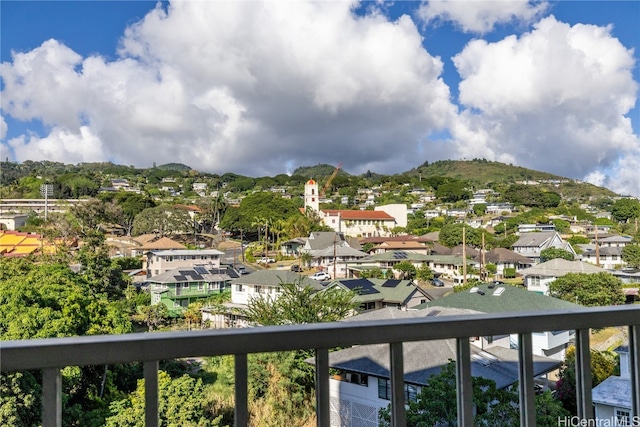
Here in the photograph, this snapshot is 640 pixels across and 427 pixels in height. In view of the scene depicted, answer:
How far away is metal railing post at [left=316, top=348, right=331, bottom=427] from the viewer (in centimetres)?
68

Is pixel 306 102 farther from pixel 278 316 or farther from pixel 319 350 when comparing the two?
pixel 319 350

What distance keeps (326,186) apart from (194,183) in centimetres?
1592

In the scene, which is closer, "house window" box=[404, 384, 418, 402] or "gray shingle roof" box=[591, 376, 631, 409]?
"house window" box=[404, 384, 418, 402]

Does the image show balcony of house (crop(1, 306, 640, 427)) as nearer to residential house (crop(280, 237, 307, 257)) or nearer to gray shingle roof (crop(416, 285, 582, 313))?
gray shingle roof (crop(416, 285, 582, 313))

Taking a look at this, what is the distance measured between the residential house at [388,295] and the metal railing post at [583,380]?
1002 cm

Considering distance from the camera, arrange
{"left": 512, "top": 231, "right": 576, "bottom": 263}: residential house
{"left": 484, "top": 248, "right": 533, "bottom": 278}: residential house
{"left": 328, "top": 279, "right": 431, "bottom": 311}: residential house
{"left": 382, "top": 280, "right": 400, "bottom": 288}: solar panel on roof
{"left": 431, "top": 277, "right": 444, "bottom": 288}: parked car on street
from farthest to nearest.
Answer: {"left": 484, "top": 248, "right": 533, "bottom": 278}: residential house, {"left": 431, "top": 277, "right": 444, "bottom": 288}: parked car on street, {"left": 512, "top": 231, "right": 576, "bottom": 263}: residential house, {"left": 382, "top": 280, "right": 400, "bottom": 288}: solar panel on roof, {"left": 328, "top": 279, "right": 431, "bottom": 311}: residential house

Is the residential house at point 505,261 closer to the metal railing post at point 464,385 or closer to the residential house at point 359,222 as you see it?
the residential house at point 359,222

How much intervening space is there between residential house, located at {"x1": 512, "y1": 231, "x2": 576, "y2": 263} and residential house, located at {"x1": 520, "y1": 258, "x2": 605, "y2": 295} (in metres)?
2.76

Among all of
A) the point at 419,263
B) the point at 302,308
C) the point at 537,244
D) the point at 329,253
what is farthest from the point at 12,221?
the point at 537,244

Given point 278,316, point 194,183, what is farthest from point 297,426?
point 194,183

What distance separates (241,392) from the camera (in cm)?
67

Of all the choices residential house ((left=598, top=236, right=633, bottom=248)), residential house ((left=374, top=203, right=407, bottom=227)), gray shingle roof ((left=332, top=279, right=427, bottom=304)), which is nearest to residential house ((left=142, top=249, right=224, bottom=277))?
gray shingle roof ((left=332, top=279, right=427, bottom=304))

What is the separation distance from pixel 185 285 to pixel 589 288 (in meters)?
11.5

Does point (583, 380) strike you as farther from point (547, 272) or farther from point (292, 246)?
point (292, 246)
